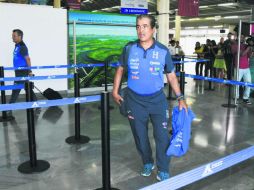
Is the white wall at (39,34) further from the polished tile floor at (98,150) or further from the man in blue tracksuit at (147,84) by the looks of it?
the man in blue tracksuit at (147,84)

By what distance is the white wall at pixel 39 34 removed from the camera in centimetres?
780

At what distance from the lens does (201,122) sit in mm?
5902

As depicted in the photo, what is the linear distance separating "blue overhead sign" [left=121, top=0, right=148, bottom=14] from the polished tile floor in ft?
13.0

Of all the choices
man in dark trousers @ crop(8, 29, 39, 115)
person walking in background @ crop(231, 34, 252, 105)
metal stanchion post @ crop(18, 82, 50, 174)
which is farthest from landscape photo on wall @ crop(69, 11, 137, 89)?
metal stanchion post @ crop(18, 82, 50, 174)

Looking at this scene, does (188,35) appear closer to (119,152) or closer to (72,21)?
(72,21)

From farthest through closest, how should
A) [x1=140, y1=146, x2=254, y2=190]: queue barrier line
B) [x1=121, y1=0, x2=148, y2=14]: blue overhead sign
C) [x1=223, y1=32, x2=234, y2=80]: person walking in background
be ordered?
[x1=223, y1=32, x2=234, y2=80]: person walking in background, [x1=121, y1=0, x2=148, y2=14]: blue overhead sign, [x1=140, y1=146, x2=254, y2=190]: queue barrier line

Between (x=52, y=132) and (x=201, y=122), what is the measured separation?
2836 mm

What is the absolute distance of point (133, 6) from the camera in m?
9.74

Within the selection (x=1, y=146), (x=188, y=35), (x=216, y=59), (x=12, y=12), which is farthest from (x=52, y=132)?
(x=188, y=35)

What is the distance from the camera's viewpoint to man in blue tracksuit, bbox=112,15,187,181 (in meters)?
2.97

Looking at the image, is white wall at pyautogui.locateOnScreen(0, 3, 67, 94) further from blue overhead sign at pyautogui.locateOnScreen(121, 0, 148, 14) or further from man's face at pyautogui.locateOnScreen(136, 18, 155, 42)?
man's face at pyautogui.locateOnScreen(136, 18, 155, 42)

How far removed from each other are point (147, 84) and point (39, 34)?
6090 millimetres

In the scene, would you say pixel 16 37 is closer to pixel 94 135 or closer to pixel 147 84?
pixel 94 135

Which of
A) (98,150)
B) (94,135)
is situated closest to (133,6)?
(94,135)
